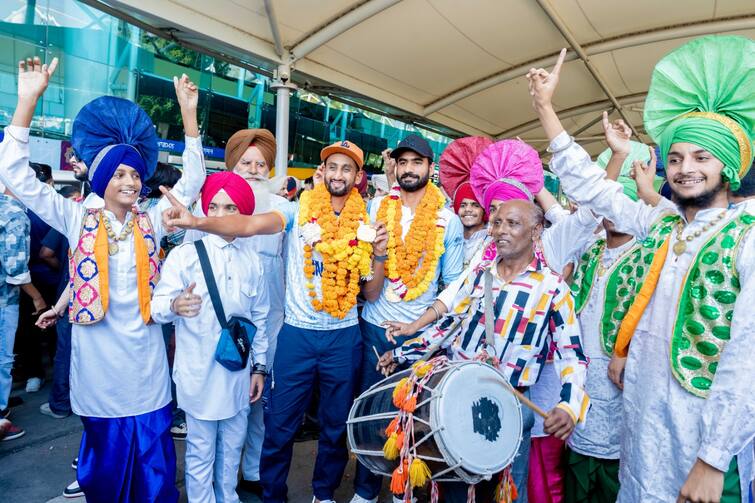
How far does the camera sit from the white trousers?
2.75 m

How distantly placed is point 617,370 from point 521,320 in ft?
2.19

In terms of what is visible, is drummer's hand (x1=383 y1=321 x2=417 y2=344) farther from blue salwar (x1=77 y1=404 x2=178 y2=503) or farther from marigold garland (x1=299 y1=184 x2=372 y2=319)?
blue salwar (x1=77 y1=404 x2=178 y2=503)

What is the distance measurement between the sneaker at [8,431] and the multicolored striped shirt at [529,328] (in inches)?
152

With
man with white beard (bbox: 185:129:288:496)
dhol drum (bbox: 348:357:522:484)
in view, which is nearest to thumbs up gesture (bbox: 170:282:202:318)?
man with white beard (bbox: 185:129:288:496)

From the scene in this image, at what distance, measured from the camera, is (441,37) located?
29.4ft

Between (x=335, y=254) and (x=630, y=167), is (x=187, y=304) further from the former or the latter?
(x=630, y=167)

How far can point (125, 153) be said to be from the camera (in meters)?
2.75

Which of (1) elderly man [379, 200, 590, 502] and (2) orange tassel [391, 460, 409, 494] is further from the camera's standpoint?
(1) elderly man [379, 200, 590, 502]

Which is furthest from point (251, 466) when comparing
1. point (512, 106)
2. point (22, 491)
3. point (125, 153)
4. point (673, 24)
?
point (512, 106)

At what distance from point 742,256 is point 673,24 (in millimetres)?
8931

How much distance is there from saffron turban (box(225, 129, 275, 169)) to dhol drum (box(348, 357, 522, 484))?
2422 mm

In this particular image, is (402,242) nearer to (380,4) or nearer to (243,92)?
(380,4)

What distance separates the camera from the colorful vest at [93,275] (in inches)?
102

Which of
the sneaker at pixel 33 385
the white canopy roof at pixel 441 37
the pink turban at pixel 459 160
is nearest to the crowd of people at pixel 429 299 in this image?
the pink turban at pixel 459 160
